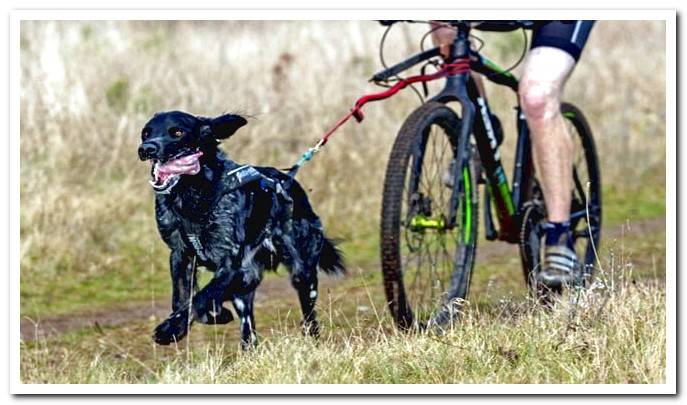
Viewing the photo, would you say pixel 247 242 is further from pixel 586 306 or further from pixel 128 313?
pixel 128 313

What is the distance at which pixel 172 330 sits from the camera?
4605 millimetres

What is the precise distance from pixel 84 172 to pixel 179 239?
5.05 metres

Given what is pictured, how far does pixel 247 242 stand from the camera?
4.81 metres

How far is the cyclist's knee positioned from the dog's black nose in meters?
2.38

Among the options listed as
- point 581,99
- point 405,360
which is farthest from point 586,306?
point 581,99

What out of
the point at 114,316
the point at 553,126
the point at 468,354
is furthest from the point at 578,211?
the point at 114,316

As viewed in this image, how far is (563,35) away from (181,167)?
2403mm

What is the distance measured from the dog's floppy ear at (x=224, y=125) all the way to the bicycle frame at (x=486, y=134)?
154 centimetres

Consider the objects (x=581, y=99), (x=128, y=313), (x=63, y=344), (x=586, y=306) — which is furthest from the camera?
(x=581, y=99)

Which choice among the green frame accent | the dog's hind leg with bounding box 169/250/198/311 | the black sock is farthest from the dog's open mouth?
the black sock

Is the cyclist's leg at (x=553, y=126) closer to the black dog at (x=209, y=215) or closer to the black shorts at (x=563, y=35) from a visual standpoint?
the black shorts at (x=563, y=35)

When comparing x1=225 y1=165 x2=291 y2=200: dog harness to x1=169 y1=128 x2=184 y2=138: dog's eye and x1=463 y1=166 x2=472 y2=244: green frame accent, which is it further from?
x1=463 y1=166 x2=472 y2=244: green frame accent

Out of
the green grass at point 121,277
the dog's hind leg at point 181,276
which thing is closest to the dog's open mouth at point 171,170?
the dog's hind leg at point 181,276
